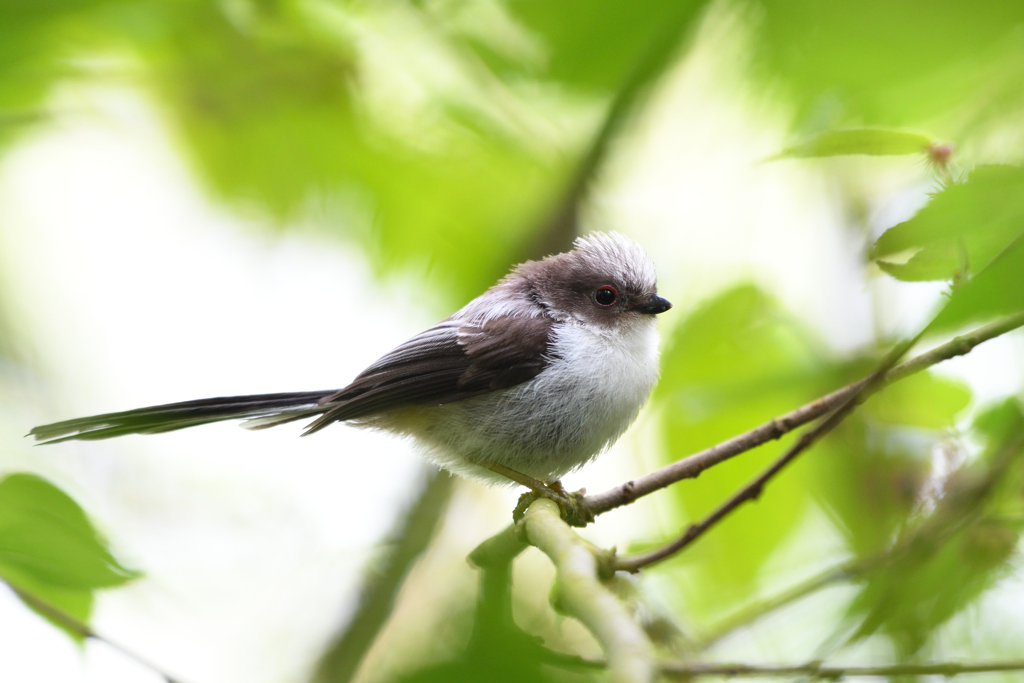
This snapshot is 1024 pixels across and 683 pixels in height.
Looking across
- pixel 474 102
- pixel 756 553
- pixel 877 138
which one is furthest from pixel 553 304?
pixel 877 138

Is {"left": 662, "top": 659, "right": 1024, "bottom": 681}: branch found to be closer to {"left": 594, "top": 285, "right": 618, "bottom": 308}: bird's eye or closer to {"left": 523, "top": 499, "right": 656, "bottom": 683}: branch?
{"left": 523, "top": 499, "right": 656, "bottom": 683}: branch

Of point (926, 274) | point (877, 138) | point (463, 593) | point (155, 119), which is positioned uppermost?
point (155, 119)

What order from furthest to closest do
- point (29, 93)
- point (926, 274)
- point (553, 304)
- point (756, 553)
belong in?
1. point (553, 304)
2. point (756, 553)
3. point (29, 93)
4. point (926, 274)

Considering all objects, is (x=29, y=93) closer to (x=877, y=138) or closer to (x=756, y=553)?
(x=877, y=138)

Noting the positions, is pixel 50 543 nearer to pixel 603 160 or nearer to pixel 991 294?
pixel 991 294

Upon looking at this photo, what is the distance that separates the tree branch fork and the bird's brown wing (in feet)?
1.53

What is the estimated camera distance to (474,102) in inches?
94.1

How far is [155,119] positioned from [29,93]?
751mm

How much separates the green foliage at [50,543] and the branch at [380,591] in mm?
1315

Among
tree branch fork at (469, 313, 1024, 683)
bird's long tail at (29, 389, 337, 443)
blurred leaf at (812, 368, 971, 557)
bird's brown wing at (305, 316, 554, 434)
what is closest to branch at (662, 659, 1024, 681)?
tree branch fork at (469, 313, 1024, 683)

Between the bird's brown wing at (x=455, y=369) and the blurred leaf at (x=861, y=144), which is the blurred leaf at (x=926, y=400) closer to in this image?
the blurred leaf at (x=861, y=144)

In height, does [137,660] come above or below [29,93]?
below

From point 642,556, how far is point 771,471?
348mm

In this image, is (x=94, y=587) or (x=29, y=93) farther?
(x=29, y=93)
